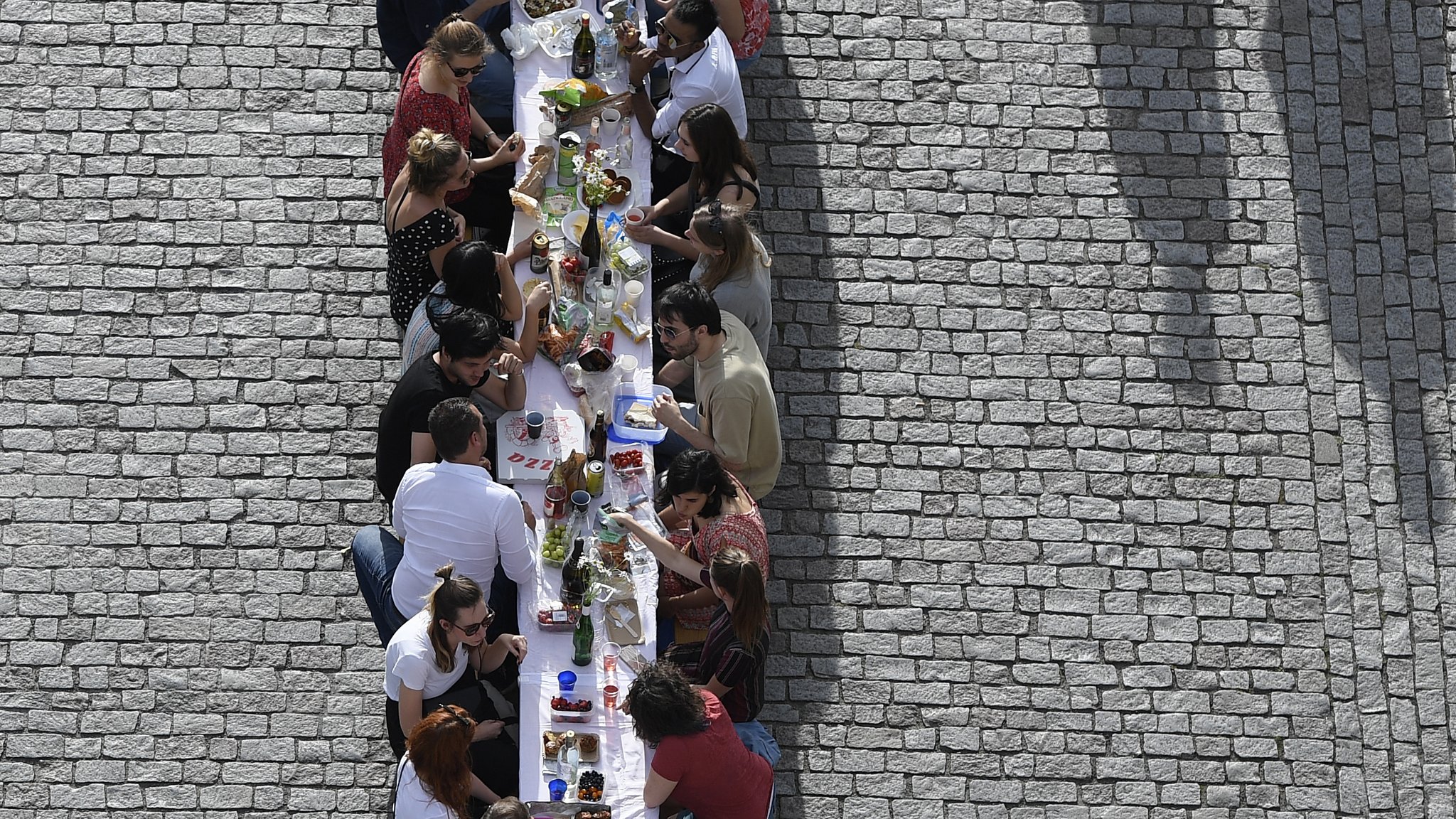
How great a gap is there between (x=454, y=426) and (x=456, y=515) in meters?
0.43

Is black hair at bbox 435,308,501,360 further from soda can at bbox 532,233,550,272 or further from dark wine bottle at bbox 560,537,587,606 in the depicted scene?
dark wine bottle at bbox 560,537,587,606

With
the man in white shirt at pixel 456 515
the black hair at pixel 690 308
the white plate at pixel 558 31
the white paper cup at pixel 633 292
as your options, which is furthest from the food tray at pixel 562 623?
the white plate at pixel 558 31

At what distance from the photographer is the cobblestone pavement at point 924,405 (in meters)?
8.34

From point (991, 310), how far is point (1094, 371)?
0.77 m

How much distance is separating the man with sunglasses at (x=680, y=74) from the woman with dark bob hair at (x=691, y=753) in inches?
147

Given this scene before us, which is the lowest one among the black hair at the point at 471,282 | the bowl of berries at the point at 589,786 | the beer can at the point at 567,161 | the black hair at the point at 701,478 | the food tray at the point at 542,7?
the bowl of berries at the point at 589,786

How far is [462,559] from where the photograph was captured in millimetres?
7277

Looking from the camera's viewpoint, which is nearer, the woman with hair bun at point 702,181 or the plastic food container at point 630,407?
the plastic food container at point 630,407

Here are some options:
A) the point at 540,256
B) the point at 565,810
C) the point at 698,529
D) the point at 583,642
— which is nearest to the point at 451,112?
the point at 540,256

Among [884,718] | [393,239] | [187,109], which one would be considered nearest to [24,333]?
[187,109]

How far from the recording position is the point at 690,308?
7957mm

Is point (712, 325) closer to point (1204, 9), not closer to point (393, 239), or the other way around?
point (393, 239)

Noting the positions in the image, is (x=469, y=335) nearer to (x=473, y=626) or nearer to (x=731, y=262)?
(x=473, y=626)

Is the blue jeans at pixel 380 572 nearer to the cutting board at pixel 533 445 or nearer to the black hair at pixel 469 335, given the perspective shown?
the cutting board at pixel 533 445
